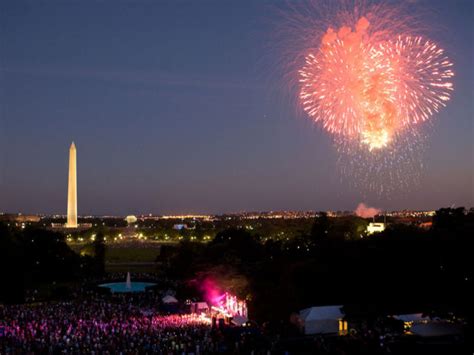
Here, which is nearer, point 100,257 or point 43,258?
point 43,258

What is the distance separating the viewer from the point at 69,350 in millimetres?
27000

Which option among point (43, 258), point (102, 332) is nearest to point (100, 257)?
point (43, 258)

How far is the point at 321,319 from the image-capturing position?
30828 mm

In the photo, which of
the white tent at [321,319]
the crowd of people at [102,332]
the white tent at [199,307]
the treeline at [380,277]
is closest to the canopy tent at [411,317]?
the treeline at [380,277]

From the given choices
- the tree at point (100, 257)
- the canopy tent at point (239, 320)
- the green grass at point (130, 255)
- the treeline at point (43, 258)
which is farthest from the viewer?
the green grass at point (130, 255)

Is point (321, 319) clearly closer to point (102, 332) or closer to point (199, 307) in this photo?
point (102, 332)

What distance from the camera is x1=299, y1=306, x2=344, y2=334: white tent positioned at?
30.7 m

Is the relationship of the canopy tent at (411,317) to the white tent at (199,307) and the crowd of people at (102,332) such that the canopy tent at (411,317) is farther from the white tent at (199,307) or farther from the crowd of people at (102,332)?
the white tent at (199,307)

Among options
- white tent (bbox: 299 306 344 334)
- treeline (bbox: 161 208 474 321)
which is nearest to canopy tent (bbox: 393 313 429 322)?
treeline (bbox: 161 208 474 321)

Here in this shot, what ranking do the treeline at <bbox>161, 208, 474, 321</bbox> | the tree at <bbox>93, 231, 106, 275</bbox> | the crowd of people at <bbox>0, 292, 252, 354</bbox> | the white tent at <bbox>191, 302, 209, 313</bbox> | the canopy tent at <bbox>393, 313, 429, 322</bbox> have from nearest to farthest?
the crowd of people at <bbox>0, 292, 252, 354</bbox>, the treeline at <bbox>161, 208, 474, 321</bbox>, the canopy tent at <bbox>393, 313, 429, 322</bbox>, the white tent at <bbox>191, 302, 209, 313</bbox>, the tree at <bbox>93, 231, 106, 275</bbox>

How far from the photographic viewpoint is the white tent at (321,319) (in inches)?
1208

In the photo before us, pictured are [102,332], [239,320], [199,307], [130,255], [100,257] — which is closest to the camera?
[102,332]

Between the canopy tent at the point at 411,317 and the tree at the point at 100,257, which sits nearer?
the canopy tent at the point at 411,317

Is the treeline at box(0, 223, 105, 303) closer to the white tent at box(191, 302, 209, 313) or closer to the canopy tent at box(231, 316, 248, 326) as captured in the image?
the white tent at box(191, 302, 209, 313)
